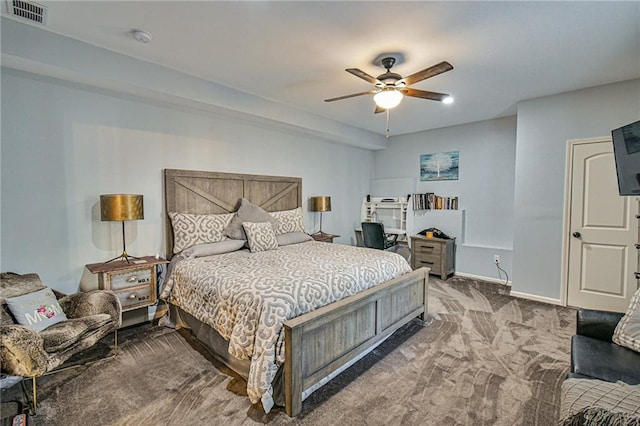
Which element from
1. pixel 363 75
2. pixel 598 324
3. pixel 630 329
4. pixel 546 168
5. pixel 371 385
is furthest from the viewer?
pixel 546 168

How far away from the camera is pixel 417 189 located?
18.7ft

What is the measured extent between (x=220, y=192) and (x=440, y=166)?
3.82 metres

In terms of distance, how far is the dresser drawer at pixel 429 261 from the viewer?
4941 mm

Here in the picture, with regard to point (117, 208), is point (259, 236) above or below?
below

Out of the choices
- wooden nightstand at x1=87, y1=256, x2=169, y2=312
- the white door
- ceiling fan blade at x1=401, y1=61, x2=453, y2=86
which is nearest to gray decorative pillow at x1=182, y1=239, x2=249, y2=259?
wooden nightstand at x1=87, y1=256, x2=169, y2=312

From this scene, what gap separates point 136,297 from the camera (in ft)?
9.44

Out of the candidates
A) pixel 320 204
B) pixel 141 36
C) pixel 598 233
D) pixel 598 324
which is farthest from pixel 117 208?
pixel 598 233

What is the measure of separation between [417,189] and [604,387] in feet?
15.1

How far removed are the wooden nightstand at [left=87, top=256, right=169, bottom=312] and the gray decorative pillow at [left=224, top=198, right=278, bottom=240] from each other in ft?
2.77

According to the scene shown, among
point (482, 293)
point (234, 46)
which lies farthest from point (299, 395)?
point (482, 293)

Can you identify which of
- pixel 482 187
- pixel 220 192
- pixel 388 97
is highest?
pixel 388 97

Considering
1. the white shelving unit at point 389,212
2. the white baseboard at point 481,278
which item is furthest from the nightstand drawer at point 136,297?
the white baseboard at point 481,278

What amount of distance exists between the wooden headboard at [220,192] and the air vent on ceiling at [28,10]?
1.59 metres

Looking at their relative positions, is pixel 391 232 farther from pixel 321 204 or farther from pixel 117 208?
pixel 117 208
